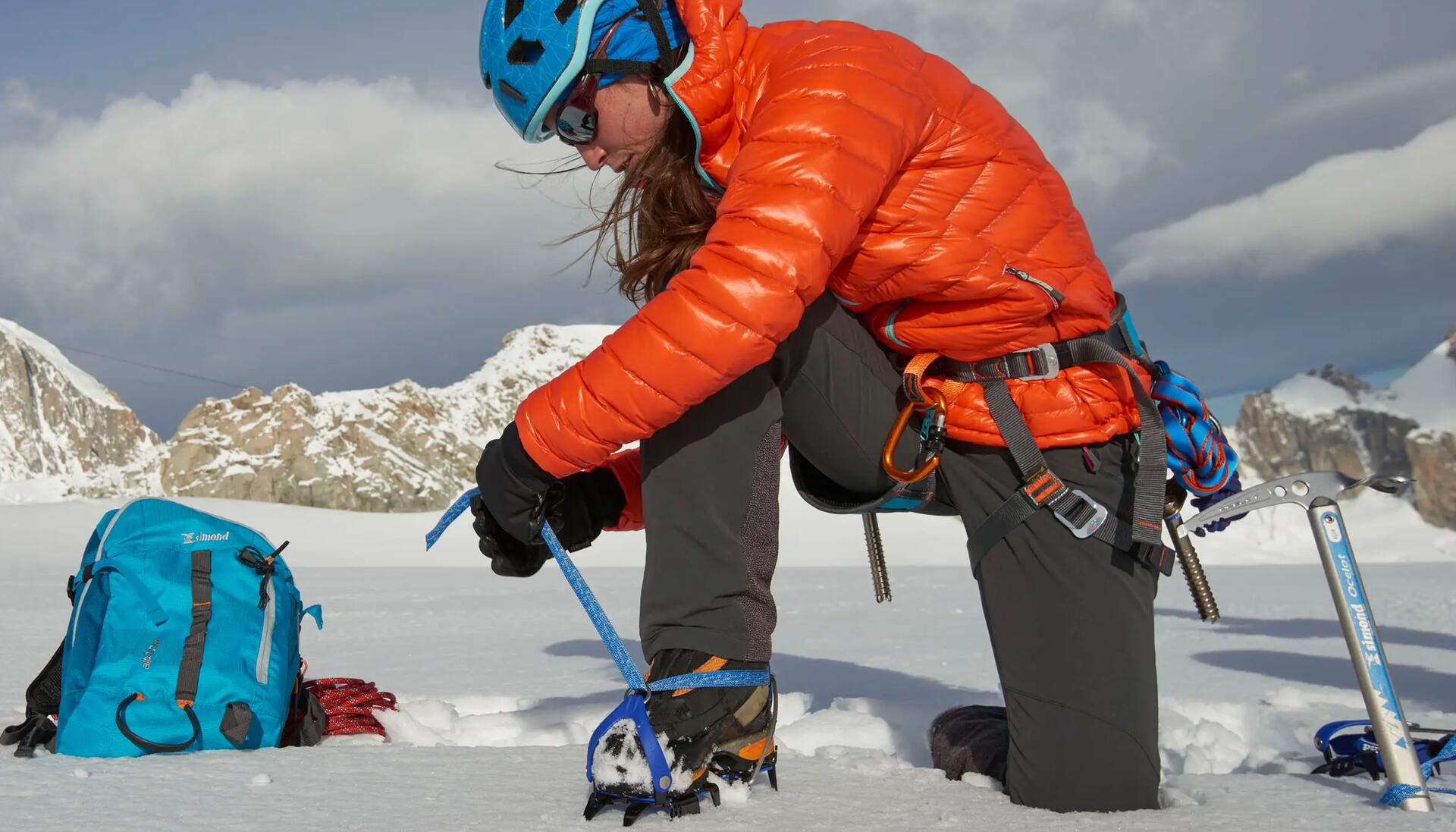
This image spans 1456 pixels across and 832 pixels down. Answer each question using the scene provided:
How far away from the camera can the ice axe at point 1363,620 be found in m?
1.14

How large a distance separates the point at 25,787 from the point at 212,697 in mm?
391

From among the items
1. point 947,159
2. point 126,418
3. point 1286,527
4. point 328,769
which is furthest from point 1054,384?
point 126,418

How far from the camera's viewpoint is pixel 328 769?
135cm

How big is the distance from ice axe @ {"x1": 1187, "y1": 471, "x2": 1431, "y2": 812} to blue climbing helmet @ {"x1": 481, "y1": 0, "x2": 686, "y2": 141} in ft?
3.50

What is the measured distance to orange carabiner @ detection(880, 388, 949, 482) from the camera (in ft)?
4.96

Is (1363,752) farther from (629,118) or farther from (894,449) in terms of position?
(629,118)

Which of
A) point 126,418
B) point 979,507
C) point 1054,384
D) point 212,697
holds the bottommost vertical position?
point 212,697

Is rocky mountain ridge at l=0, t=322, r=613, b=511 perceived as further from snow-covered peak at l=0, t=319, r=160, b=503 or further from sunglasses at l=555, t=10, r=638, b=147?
snow-covered peak at l=0, t=319, r=160, b=503

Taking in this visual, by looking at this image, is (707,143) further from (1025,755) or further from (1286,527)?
(1286,527)

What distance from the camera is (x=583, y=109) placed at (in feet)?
4.88

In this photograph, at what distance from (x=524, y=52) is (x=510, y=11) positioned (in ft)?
0.24

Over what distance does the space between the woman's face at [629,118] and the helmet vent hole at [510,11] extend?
17 centimetres

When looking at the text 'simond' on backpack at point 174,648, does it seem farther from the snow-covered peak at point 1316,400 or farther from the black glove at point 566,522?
the snow-covered peak at point 1316,400

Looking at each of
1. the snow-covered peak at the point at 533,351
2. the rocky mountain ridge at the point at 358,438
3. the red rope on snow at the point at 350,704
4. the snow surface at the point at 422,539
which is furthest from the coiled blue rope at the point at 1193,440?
the snow-covered peak at the point at 533,351
